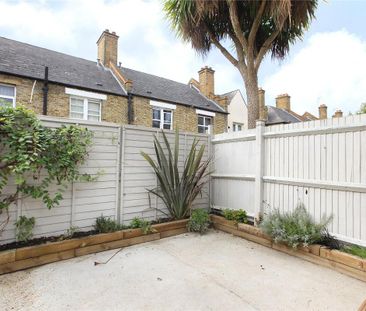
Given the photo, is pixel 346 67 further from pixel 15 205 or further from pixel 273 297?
pixel 15 205

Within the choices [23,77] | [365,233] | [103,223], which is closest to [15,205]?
[103,223]

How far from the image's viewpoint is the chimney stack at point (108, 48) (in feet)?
34.2

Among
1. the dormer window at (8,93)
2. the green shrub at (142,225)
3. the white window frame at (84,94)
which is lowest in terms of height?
the green shrub at (142,225)

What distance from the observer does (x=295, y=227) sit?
9.96ft

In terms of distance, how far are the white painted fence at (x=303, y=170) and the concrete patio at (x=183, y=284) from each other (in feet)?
2.51

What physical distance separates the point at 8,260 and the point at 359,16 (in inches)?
289

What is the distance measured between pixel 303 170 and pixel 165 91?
844 centimetres

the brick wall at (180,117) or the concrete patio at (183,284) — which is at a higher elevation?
the brick wall at (180,117)

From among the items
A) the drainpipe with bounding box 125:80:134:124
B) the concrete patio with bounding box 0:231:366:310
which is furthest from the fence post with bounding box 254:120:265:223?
the drainpipe with bounding box 125:80:134:124

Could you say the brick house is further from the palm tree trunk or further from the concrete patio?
the concrete patio

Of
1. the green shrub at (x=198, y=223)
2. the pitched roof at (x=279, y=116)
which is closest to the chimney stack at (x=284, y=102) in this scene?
the pitched roof at (x=279, y=116)

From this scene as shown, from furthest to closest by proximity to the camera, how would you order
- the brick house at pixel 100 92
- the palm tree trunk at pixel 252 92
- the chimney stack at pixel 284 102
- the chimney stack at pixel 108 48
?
the chimney stack at pixel 284 102 → the chimney stack at pixel 108 48 → the brick house at pixel 100 92 → the palm tree trunk at pixel 252 92

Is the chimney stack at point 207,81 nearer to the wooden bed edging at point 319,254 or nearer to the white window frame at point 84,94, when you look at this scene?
the white window frame at point 84,94

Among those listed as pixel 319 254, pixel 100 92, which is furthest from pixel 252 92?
pixel 100 92
